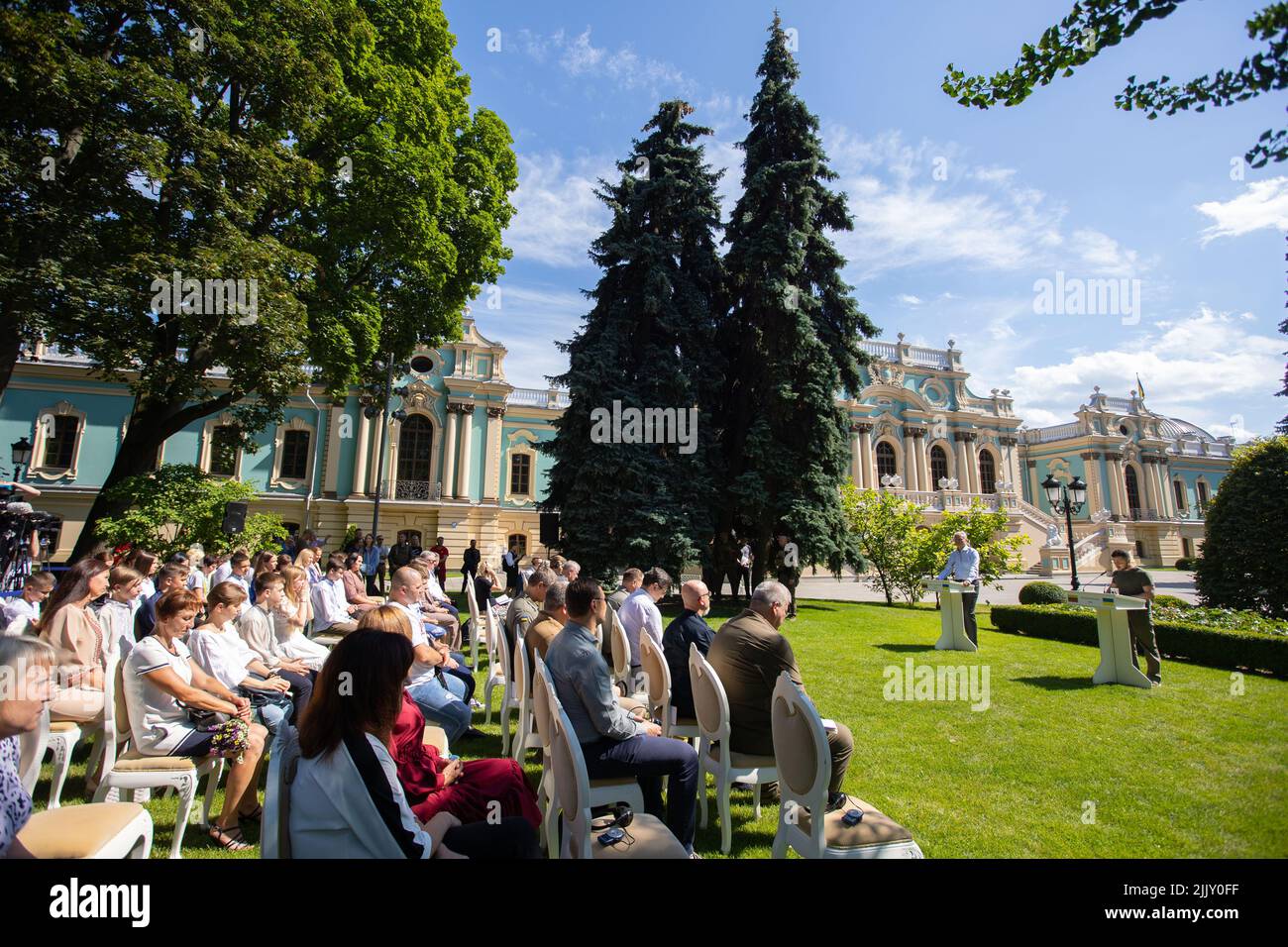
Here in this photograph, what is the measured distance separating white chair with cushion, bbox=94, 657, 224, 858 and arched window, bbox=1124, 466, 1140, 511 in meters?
46.2

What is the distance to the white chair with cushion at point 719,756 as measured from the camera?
131 inches

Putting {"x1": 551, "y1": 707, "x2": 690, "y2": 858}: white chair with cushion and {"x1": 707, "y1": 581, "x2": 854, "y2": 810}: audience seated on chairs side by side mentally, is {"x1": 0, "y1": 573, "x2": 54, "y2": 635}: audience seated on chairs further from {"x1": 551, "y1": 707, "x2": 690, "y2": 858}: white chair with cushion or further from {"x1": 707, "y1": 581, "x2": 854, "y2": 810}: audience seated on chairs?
{"x1": 707, "y1": 581, "x2": 854, "y2": 810}: audience seated on chairs

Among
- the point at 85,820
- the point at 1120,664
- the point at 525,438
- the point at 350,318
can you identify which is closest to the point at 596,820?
the point at 85,820

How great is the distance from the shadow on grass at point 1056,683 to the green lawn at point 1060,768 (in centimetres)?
2

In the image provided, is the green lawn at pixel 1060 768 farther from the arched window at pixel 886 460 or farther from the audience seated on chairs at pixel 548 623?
the arched window at pixel 886 460

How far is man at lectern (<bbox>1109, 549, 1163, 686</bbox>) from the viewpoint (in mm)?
6730

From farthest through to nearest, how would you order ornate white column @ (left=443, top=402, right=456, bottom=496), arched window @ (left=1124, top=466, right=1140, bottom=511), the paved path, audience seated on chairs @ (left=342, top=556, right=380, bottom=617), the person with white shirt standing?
arched window @ (left=1124, top=466, right=1140, bottom=511) → ornate white column @ (left=443, top=402, right=456, bottom=496) → the paved path → audience seated on chairs @ (left=342, top=556, right=380, bottom=617) → the person with white shirt standing

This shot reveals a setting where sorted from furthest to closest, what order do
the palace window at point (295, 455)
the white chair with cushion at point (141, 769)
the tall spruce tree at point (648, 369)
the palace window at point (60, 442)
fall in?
the palace window at point (295, 455), the palace window at point (60, 442), the tall spruce tree at point (648, 369), the white chair with cushion at point (141, 769)

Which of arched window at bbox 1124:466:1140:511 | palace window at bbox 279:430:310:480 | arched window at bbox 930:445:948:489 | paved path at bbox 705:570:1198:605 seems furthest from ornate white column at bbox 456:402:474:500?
arched window at bbox 1124:466:1140:511

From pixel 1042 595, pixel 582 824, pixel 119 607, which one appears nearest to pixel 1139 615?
pixel 582 824

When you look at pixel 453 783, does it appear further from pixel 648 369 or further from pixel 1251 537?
pixel 1251 537

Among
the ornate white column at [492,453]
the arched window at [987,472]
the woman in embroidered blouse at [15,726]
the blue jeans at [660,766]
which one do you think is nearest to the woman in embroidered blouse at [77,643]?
the woman in embroidered blouse at [15,726]
